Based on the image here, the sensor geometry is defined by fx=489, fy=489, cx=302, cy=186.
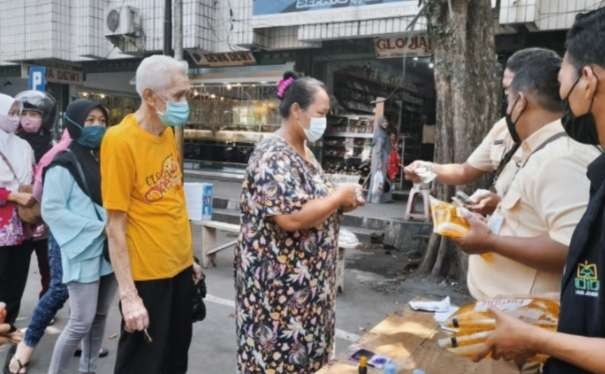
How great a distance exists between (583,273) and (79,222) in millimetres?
2623

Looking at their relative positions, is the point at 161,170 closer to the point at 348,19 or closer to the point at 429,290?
the point at 429,290

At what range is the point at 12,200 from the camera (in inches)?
139

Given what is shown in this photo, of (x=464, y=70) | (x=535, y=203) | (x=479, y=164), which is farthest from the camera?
(x=464, y=70)

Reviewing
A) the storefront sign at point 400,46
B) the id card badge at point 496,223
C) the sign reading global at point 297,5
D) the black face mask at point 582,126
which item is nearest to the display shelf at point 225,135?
the sign reading global at point 297,5

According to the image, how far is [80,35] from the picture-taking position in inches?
472

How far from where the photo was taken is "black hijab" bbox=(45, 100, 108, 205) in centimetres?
294

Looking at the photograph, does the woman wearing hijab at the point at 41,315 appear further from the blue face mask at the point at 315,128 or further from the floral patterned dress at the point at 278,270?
the blue face mask at the point at 315,128

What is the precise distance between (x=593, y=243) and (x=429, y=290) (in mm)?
4502

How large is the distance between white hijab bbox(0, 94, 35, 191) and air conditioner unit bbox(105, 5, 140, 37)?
A: 794 centimetres

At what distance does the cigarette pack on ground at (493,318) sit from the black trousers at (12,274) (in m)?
3.35

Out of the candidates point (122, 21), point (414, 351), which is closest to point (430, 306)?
point (414, 351)

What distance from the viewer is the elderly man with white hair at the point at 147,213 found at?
2.19 meters

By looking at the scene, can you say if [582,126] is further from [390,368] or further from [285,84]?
[285,84]

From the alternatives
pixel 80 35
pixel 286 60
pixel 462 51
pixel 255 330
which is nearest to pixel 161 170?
pixel 255 330
